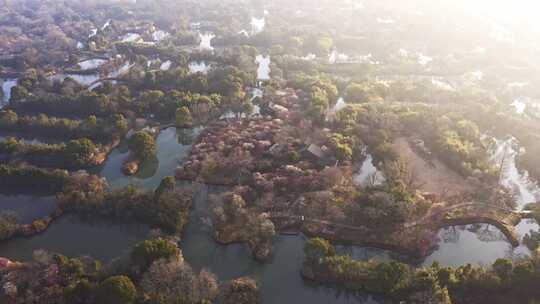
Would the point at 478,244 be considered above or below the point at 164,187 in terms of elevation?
below

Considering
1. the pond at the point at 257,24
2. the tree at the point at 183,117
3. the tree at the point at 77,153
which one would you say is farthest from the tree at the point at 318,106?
the pond at the point at 257,24

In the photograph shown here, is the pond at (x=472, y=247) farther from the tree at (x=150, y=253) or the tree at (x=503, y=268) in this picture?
the tree at (x=150, y=253)

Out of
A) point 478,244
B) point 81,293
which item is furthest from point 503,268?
point 81,293

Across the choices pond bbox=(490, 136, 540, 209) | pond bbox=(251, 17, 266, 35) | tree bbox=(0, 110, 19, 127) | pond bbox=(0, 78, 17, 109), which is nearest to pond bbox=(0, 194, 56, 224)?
tree bbox=(0, 110, 19, 127)

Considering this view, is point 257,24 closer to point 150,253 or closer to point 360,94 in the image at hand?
point 360,94

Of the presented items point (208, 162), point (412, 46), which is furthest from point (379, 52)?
point (208, 162)

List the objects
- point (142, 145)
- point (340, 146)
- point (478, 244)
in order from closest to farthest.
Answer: point (478, 244)
point (340, 146)
point (142, 145)

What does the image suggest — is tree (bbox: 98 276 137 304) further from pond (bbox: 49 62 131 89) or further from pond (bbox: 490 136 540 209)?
pond (bbox: 49 62 131 89)
